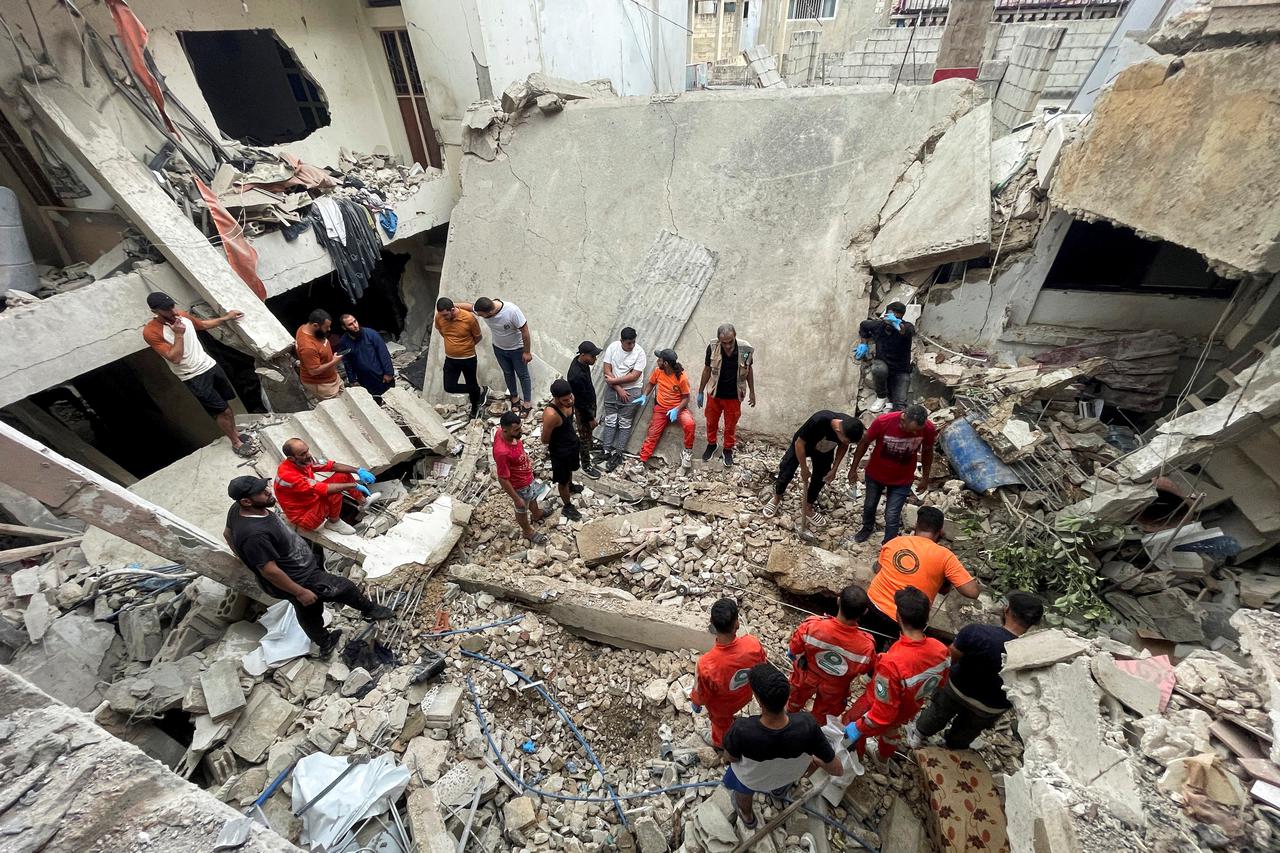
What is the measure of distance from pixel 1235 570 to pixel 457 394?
7.75m

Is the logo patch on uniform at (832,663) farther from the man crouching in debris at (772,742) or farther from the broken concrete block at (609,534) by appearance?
the broken concrete block at (609,534)

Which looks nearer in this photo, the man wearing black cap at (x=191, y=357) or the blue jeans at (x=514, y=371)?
the man wearing black cap at (x=191, y=357)

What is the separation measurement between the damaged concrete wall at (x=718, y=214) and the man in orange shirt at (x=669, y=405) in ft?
2.54

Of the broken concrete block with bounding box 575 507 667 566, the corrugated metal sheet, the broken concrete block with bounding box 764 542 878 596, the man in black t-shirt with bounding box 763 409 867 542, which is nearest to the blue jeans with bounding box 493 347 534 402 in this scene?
the corrugated metal sheet

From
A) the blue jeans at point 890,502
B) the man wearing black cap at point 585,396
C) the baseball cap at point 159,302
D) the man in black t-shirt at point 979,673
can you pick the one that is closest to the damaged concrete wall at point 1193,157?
the blue jeans at point 890,502

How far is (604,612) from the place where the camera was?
401 centimetres

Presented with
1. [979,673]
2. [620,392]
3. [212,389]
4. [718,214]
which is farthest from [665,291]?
[979,673]

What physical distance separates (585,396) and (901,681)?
12.1ft

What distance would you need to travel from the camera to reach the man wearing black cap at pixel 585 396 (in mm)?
5168

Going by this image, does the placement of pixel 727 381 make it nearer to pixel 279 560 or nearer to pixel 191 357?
pixel 279 560

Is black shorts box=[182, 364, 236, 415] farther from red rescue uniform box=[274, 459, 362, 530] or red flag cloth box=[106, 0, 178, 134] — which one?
red flag cloth box=[106, 0, 178, 134]

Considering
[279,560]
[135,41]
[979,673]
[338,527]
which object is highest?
[135,41]

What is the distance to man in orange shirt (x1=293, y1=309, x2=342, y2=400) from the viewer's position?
559cm

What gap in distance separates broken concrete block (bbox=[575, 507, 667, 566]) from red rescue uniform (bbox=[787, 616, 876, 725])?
1926 mm
